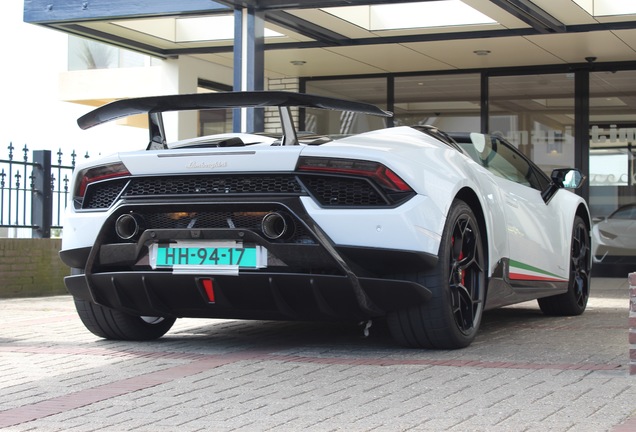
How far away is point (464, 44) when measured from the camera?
14227 mm

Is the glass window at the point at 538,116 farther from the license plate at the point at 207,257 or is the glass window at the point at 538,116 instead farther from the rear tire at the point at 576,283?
the license plate at the point at 207,257

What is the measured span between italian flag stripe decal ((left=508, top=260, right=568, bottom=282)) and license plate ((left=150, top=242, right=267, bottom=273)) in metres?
1.93

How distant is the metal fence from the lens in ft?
39.4

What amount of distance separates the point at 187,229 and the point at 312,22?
7801mm

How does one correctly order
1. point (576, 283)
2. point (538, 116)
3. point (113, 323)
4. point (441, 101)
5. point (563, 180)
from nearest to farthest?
point (113, 323)
point (563, 180)
point (576, 283)
point (538, 116)
point (441, 101)

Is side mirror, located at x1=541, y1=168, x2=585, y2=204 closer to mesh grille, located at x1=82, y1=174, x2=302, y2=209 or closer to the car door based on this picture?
the car door

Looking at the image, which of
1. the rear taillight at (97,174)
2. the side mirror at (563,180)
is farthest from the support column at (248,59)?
the rear taillight at (97,174)

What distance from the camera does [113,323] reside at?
6.48 m

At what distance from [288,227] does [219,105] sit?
728 millimetres

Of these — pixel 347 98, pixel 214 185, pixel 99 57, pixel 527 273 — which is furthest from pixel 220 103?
pixel 99 57

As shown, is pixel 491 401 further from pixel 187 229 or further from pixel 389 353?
pixel 187 229

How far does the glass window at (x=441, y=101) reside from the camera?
16.3m

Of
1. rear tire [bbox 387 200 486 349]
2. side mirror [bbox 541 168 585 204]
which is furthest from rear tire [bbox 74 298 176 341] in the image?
side mirror [bbox 541 168 585 204]

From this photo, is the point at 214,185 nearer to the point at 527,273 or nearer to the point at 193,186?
the point at 193,186
